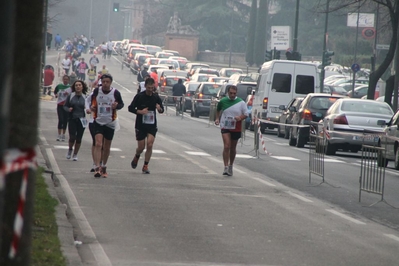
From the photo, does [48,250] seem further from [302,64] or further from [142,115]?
[302,64]

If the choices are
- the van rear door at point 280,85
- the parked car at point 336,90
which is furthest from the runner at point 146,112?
the parked car at point 336,90

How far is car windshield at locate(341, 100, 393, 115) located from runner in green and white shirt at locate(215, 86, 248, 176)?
23.9 ft

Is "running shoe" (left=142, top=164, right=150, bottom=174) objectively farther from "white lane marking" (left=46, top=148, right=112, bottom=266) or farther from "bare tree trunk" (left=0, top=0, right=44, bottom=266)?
"bare tree trunk" (left=0, top=0, right=44, bottom=266)

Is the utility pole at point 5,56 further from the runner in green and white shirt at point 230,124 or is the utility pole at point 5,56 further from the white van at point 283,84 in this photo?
the white van at point 283,84

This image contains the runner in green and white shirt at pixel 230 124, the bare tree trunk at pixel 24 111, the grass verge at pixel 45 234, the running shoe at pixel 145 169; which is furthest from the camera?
the runner in green and white shirt at pixel 230 124

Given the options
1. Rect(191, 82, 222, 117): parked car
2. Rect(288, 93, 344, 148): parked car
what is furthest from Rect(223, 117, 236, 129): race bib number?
Rect(191, 82, 222, 117): parked car

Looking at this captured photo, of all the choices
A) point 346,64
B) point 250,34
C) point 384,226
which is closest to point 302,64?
point 384,226

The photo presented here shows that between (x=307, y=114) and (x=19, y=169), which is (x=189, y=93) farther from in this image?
(x=19, y=169)

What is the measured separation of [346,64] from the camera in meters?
77.8

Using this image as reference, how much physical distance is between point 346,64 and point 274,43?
10665 millimetres

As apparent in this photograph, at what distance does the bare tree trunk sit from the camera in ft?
16.2

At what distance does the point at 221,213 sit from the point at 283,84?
70.9ft

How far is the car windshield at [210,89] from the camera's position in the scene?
43.0 meters

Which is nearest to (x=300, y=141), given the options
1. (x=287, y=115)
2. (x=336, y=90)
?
(x=287, y=115)
